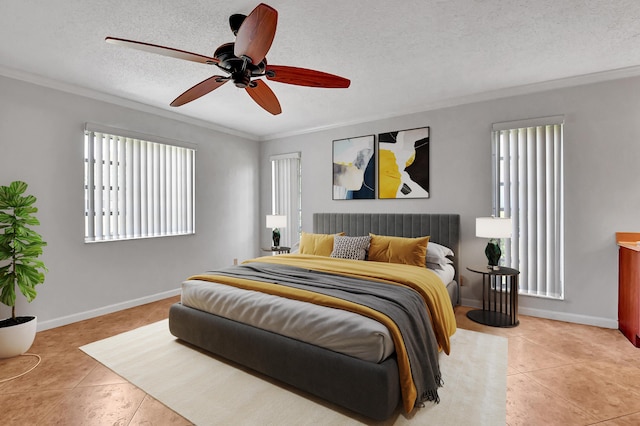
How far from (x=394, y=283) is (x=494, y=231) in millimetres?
1434

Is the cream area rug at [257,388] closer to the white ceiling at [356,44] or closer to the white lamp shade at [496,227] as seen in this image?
the white lamp shade at [496,227]

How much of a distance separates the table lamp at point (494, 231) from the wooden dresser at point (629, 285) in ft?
3.33

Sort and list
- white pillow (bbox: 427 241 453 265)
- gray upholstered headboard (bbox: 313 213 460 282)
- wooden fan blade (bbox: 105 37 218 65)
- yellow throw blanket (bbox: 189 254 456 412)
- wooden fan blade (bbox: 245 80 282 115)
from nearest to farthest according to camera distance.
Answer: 1. wooden fan blade (bbox: 105 37 218 65)
2. yellow throw blanket (bbox: 189 254 456 412)
3. wooden fan blade (bbox: 245 80 282 115)
4. white pillow (bbox: 427 241 453 265)
5. gray upholstered headboard (bbox: 313 213 460 282)

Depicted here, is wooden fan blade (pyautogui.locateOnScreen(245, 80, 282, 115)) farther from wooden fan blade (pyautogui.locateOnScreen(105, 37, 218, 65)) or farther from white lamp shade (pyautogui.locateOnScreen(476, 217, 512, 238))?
white lamp shade (pyautogui.locateOnScreen(476, 217, 512, 238))

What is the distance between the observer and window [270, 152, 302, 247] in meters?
5.41

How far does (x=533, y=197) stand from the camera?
11.6 ft

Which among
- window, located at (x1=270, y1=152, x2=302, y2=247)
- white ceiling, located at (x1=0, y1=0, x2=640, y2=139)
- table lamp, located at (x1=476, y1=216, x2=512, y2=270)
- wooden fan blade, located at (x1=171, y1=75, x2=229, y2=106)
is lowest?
table lamp, located at (x1=476, y1=216, x2=512, y2=270)

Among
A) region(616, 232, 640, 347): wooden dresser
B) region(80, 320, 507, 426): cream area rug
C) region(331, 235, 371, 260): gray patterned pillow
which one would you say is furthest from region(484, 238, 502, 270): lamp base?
region(331, 235, 371, 260): gray patterned pillow

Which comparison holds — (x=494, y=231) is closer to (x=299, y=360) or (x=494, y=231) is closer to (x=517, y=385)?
(x=517, y=385)

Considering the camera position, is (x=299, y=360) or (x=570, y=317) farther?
(x=570, y=317)

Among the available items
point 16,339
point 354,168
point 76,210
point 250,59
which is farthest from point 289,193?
point 16,339

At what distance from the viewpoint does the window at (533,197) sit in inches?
135

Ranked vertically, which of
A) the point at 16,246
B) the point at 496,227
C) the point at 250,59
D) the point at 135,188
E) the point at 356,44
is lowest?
the point at 16,246

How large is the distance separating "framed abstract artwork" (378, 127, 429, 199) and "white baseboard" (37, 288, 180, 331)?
3.43 metres
